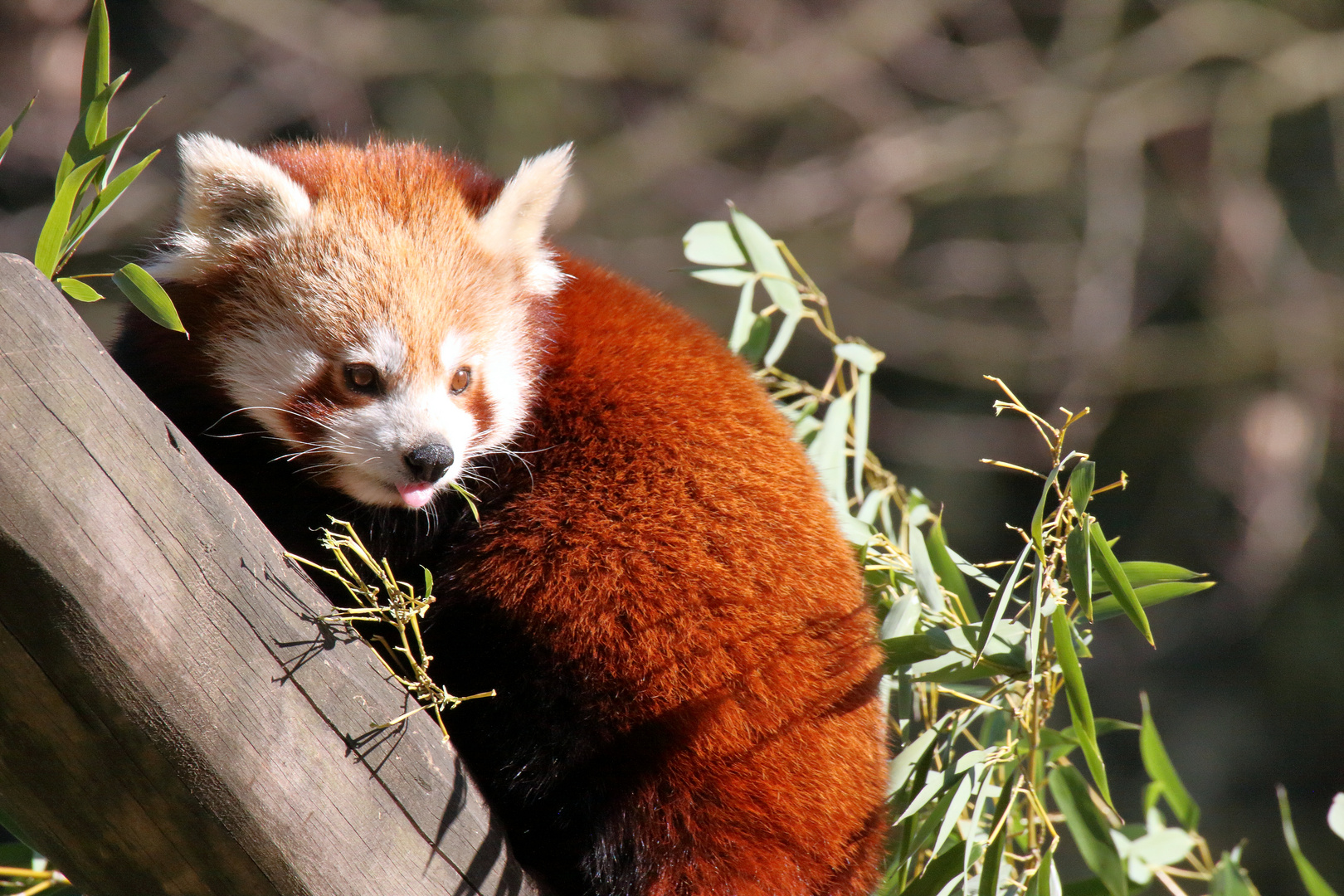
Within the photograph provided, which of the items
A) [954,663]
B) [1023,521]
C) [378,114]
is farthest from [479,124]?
[954,663]

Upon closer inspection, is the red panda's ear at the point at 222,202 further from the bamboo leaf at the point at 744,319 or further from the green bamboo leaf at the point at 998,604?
the green bamboo leaf at the point at 998,604

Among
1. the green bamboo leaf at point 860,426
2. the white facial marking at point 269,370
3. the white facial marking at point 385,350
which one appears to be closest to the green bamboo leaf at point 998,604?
the green bamboo leaf at point 860,426

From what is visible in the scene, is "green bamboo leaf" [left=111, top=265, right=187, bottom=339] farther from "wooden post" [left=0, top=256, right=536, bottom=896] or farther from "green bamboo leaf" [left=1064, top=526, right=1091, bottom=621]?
"green bamboo leaf" [left=1064, top=526, right=1091, bottom=621]

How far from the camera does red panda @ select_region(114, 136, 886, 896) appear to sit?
151 centimetres

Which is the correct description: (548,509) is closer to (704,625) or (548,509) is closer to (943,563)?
(704,625)

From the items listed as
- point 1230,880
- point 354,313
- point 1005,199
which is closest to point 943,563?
point 1230,880

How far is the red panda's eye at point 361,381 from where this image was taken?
5.29 ft

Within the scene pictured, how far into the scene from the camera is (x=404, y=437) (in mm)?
1568


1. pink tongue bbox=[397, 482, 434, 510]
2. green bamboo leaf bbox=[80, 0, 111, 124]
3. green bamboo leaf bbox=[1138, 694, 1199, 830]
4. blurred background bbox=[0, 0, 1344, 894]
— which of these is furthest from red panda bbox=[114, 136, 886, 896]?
blurred background bbox=[0, 0, 1344, 894]

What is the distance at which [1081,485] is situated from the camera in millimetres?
1461

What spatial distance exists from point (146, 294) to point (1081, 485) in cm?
117

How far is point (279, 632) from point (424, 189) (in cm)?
80

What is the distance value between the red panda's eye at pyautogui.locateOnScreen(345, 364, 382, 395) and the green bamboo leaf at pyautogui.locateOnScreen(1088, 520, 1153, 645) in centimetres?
100

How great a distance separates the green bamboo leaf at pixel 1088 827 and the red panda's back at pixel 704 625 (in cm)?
25
